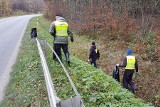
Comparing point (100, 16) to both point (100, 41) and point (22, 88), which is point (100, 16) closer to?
point (100, 41)

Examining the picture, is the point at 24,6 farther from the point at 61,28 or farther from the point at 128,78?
the point at 61,28

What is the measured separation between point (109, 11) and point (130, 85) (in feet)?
48.4

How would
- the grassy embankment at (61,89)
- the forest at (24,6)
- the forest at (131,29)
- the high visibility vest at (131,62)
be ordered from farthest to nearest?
1. the forest at (24,6)
2. the forest at (131,29)
3. the high visibility vest at (131,62)
4. the grassy embankment at (61,89)

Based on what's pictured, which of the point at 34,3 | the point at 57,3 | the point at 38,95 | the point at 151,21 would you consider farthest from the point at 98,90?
the point at 34,3

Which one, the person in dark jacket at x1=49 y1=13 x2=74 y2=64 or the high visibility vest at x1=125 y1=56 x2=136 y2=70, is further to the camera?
the high visibility vest at x1=125 y1=56 x2=136 y2=70

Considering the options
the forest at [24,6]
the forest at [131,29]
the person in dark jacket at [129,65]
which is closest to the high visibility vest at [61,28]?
the person in dark jacket at [129,65]

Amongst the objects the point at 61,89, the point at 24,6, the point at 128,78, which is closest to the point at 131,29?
the point at 128,78

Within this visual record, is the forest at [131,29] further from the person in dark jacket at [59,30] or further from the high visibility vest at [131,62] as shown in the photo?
the person in dark jacket at [59,30]

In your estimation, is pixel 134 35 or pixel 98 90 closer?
pixel 98 90

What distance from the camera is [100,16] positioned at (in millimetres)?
25375

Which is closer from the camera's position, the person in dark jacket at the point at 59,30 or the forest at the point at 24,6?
the person in dark jacket at the point at 59,30

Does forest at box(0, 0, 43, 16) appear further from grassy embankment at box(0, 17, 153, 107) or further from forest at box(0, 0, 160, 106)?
grassy embankment at box(0, 17, 153, 107)

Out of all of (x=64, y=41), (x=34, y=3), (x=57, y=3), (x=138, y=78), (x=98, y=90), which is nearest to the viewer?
(x=98, y=90)

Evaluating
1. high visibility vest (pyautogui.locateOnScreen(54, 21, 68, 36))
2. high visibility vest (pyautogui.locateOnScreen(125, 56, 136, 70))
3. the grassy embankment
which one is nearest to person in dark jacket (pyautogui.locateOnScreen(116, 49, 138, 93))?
high visibility vest (pyautogui.locateOnScreen(125, 56, 136, 70))
